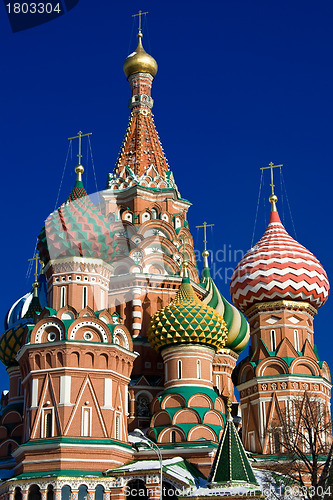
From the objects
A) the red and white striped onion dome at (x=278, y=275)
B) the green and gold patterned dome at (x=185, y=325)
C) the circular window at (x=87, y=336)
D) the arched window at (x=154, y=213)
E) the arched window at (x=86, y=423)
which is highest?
the arched window at (x=154, y=213)

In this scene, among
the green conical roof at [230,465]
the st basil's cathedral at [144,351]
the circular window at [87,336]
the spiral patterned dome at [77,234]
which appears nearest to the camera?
the green conical roof at [230,465]

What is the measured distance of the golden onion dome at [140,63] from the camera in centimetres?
3678

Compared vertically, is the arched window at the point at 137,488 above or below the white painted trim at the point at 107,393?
below

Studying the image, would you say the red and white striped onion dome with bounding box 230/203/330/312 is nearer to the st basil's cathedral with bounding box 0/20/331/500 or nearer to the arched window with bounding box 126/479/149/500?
the st basil's cathedral with bounding box 0/20/331/500

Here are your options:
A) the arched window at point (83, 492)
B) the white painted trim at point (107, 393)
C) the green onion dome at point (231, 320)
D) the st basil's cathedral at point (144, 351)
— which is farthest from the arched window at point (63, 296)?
the green onion dome at point (231, 320)

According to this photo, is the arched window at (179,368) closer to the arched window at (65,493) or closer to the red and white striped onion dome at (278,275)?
the red and white striped onion dome at (278,275)

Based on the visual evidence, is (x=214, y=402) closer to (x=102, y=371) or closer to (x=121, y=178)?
(x=102, y=371)


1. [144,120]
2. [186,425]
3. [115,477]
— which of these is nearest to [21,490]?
[115,477]

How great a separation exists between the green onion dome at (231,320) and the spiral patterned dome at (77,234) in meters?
6.67

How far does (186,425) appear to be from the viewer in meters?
27.3

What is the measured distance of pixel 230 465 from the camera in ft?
77.5

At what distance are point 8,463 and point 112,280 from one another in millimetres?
7310

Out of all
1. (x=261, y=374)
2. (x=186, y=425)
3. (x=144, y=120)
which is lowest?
(x=186, y=425)

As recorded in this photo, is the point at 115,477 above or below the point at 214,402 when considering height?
below
